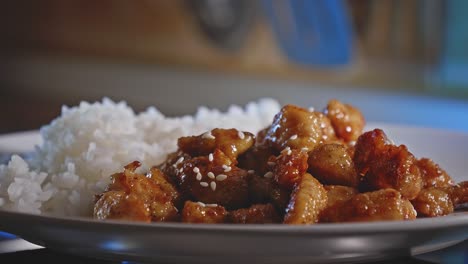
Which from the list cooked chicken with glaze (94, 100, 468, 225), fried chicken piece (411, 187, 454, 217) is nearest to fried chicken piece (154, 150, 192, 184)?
cooked chicken with glaze (94, 100, 468, 225)

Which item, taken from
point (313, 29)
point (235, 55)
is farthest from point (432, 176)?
point (235, 55)

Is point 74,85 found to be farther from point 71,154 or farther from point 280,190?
point 280,190

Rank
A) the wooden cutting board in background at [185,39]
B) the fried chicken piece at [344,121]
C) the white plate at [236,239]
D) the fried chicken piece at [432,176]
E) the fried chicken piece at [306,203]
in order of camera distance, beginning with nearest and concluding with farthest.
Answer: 1. the white plate at [236,239]
2. the fried chicken piece at [306,203]
3. the fried chicken piece at [432,176]
4. the fried chicken piece at [344,121]
5. the wooden cutting board in background at [185,39]

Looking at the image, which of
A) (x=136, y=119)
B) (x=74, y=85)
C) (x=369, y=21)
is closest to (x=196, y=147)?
(x=136, y=119)

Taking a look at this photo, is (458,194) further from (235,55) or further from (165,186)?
(235,55)

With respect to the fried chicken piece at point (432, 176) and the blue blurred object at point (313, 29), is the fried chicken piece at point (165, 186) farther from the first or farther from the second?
the blue blurred object at point (313, 29)

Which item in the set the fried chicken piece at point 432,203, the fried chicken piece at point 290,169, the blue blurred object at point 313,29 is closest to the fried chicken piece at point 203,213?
the fried chicken piece at point 290,169
